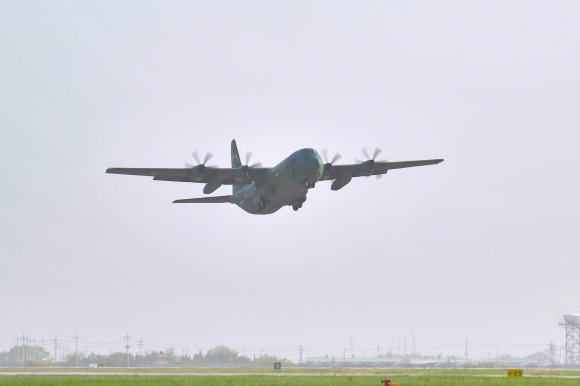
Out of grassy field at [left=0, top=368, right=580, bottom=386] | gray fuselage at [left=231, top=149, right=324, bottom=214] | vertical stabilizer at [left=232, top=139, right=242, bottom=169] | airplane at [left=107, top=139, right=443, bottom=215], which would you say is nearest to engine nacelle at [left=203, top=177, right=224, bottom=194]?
airplane at [left=107, top=139, right=443, bottom=215]

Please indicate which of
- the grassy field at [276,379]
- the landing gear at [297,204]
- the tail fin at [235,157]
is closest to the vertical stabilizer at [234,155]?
the tail fin at [235,157]

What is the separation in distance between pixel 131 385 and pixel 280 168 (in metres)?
21.9

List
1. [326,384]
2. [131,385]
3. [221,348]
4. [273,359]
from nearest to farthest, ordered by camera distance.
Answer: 1. [131,385]
2. [326,384]
3. [273,359]
4. [221,348]

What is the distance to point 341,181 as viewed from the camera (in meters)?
69.8

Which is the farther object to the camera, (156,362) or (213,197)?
(156,362)

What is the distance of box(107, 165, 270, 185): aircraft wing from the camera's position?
65.4 metres

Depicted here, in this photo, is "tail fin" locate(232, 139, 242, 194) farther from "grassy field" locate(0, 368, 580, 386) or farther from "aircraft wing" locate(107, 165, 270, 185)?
"grassy field" locate(0, 368, 580, 386)

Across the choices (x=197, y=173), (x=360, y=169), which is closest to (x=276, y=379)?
(x=197, y=173)

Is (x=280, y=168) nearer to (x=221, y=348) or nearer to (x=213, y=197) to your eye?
(x=213, y=197)

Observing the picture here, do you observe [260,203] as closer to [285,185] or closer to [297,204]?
[297,204]

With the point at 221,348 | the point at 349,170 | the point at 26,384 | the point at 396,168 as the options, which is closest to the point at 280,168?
the point at 349,170

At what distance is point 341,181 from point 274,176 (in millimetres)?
8132

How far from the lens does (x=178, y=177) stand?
219 feet

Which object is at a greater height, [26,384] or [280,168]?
[280,168]
